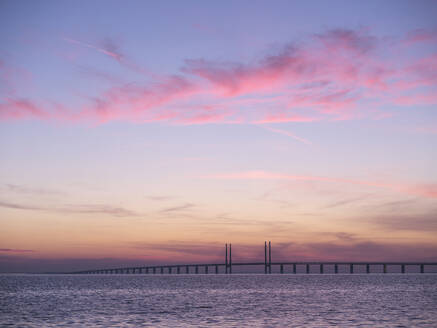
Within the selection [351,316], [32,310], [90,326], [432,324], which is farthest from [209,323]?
[32,310]

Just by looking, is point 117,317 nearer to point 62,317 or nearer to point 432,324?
point 62,317

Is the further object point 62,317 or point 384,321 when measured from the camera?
point 62,317

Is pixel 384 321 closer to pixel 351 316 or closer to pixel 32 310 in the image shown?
pixel 351 316

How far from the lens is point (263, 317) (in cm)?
4650

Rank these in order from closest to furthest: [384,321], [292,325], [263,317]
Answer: [292,325] < [384,321] < [263,317]

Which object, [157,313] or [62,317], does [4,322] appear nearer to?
[62,317]

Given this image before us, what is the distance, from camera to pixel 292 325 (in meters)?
40.4

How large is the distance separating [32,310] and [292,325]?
29214 millimetres

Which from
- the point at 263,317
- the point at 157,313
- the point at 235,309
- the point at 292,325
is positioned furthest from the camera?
the point at 235,309

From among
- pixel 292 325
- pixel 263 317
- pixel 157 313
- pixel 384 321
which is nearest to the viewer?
pixel 292 325

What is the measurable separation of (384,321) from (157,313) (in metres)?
20.4

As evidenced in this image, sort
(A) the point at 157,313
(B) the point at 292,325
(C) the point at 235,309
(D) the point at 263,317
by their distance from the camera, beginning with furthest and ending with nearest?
(C) the point at 235,309 → (A) the point at 157,313 → (D) the point at 263,317 → (B) the point at 292,325

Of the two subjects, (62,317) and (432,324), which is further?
(62,317)

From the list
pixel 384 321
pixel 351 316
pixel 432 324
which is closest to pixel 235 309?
pixel 351 316
